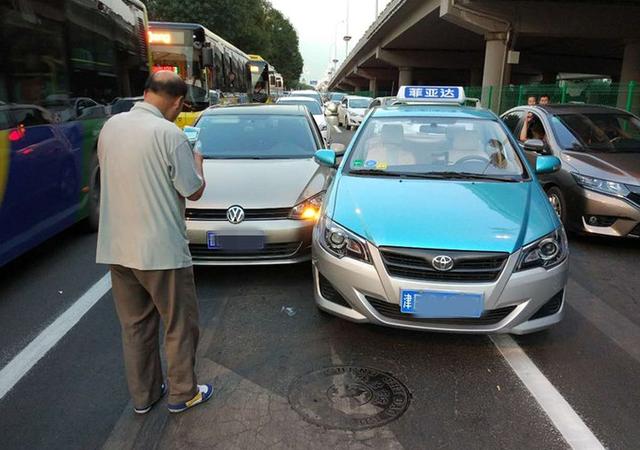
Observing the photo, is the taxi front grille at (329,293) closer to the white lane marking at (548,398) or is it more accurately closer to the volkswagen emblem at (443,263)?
the volkswagen emblem at (443,263)

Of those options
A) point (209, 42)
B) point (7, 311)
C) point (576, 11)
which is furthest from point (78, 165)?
point (576, 11)

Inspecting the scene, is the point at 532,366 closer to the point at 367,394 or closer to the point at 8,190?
the point at 367,394

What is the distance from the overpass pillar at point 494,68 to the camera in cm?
2091

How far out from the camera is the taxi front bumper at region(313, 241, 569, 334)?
3246mm

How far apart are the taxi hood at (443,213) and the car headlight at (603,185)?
7.28ft

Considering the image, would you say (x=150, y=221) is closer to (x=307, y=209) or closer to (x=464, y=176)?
(x=307, y=209)

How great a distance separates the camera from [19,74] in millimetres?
4824

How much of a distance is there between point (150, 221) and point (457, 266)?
1774mm

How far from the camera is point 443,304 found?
10.6 feet

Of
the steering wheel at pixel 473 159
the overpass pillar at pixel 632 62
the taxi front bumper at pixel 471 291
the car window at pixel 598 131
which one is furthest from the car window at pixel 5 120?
the overpass pillar at pixel 632 62

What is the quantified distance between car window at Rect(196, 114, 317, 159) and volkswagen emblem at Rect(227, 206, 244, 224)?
1339 millimetres

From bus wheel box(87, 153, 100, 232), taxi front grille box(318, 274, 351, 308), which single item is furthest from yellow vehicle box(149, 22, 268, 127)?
taxi front grille box(318, 274, 351, 308)

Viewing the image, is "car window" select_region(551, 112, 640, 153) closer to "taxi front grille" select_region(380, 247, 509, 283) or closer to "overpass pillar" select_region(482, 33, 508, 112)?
"taxi front grille" select_region(380, 247, 509, 283)

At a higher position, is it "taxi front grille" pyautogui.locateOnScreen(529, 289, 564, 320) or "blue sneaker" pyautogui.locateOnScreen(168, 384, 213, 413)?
"taxi front grille" pyautogui.locateOnScreen(529, 289, 564, 320)
